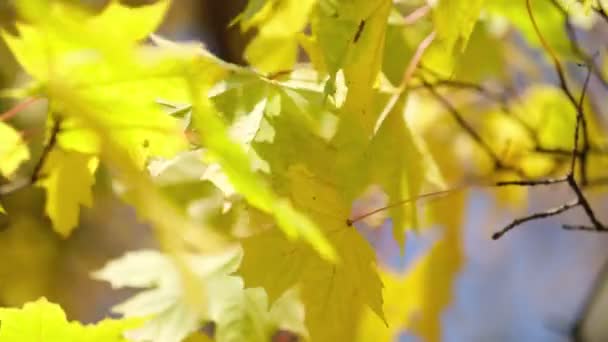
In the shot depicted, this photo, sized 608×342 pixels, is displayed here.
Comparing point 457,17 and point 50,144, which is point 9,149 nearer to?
point 50,144

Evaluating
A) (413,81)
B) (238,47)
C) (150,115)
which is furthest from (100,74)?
(238,47)

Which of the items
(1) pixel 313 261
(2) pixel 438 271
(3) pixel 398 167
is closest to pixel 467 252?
(2) pixel 438 271

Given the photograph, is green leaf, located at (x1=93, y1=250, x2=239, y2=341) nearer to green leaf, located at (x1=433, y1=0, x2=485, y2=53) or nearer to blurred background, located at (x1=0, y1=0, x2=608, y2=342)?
green leaf, located at (x1=433, y1=0, x2=485, y2=53)

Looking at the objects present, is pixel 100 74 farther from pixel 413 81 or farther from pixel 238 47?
pixel 238 47

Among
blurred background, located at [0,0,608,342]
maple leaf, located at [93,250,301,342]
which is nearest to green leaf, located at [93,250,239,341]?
maple leaf, located at [93,250,301,342]

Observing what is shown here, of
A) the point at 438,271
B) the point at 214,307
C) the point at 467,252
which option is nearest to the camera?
the point at 214,307
